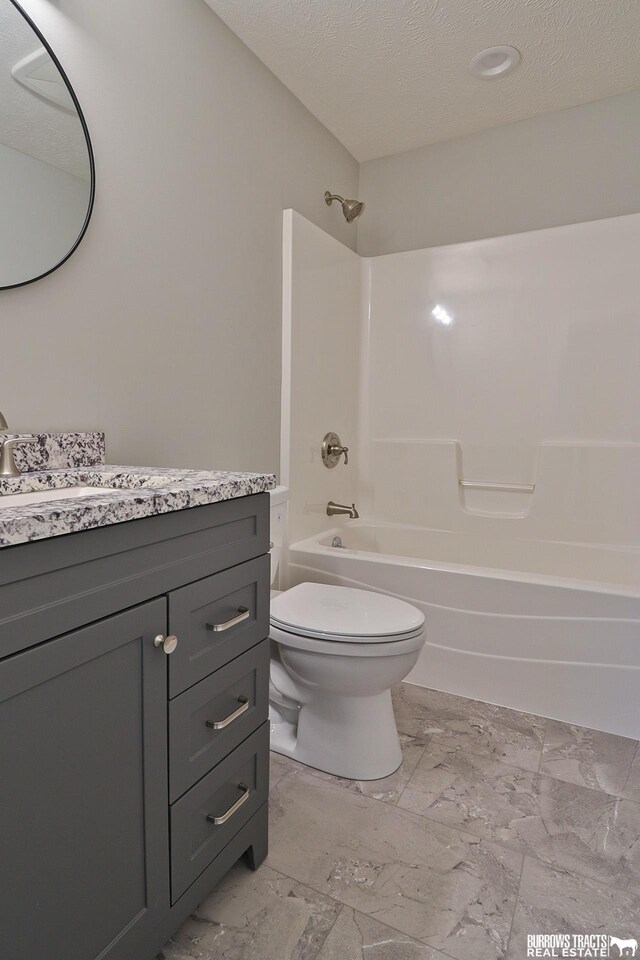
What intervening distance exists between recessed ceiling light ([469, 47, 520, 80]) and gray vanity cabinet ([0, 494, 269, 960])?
1965mm

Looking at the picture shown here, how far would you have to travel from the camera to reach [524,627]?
1893 mm

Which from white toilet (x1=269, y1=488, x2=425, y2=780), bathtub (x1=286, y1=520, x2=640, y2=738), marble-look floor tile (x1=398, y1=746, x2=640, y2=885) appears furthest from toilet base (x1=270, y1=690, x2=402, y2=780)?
bathtub (x1=286, y1=520, x2=640, y2=738)

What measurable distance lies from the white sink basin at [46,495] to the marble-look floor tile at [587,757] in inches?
58.2

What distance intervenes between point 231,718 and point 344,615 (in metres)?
0.57

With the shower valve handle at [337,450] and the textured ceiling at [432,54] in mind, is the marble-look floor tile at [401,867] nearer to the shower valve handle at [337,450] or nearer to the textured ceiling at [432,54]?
the shower valve handle at [337,450]

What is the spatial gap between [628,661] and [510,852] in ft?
2.55

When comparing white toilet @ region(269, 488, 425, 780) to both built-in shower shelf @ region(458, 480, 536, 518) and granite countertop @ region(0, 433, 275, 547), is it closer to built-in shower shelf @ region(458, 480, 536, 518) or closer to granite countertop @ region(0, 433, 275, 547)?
granite countertop @ region(0, 433, 275, 547)

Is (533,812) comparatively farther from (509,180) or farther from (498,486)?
(509,180)

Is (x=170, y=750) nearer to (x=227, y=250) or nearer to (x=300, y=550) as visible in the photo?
(x=300, y=550)

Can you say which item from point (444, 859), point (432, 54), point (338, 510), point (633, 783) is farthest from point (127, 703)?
point (432, 54)

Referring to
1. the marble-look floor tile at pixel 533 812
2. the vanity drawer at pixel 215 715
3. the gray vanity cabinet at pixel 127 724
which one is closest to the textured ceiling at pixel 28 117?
the gray vanity cabinet at pixel 127 724

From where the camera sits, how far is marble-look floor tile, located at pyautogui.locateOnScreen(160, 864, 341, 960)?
104cm

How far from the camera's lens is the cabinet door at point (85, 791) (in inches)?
26.6

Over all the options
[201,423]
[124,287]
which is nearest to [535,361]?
[201,423]
